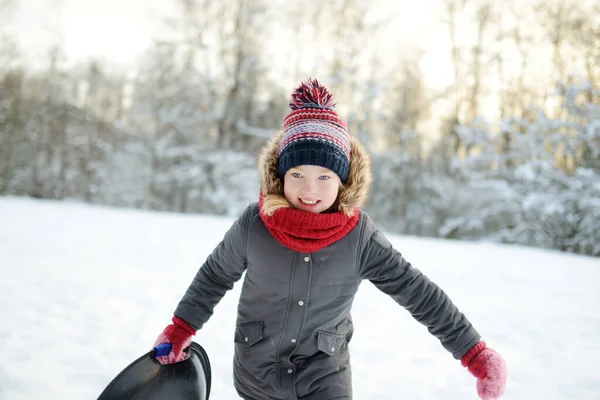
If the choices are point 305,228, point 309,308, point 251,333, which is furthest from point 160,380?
point 305,228

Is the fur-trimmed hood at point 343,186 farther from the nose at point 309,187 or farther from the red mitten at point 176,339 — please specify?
the red mitten at point 176,339

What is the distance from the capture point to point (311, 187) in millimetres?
1393

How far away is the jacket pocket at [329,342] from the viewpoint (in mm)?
1387

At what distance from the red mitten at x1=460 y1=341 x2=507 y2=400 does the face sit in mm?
699

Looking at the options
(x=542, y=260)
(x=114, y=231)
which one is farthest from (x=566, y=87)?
(x=114, y=231)

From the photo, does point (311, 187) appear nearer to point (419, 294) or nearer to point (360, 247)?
point (360, 247)

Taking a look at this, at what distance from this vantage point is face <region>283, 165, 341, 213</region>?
1400 millimetres

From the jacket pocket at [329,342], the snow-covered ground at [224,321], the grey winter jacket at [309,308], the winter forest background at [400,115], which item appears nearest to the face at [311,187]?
the grey winter jacket at [309,308]

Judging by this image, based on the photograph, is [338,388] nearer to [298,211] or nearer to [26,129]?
[298,211]

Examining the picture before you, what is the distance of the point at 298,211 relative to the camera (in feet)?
4.45

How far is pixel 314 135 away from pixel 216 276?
2.16 feet

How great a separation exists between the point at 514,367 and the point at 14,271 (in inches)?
166

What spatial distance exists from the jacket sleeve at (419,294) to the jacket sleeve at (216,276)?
446 millimetres

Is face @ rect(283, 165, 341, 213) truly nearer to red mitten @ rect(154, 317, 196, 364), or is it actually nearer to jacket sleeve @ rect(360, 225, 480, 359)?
jacket sleeve @ rect(360, 225, 480, 359)
